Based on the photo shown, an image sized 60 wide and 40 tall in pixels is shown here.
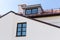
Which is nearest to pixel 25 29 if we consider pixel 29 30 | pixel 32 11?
pixel 29 30

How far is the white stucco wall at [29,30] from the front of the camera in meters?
15.3

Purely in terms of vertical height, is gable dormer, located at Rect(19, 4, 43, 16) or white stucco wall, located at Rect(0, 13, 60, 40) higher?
gable dormer, located at Rect(19, 4, 43, 16)

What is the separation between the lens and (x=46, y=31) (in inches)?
608

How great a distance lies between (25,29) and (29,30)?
0.44m

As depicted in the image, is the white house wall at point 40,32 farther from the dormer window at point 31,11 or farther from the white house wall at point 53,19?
the dormer window at point 31,11

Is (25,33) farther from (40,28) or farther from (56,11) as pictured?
(56,11)

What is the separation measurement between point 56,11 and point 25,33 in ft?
20.2

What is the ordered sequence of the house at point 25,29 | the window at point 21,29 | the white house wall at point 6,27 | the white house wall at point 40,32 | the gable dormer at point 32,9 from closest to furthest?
the white house wall at point 40,32
the house at point 25,29
the white house wall at point 6,27
the window at point 21,29
the gable dormer at point 32,9

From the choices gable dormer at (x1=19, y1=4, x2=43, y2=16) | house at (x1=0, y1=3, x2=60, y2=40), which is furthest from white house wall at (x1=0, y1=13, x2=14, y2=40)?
gable dormer at (x1=19, y1=4, x2=43, y2=16)

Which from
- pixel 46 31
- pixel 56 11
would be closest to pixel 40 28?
pixel 46 31

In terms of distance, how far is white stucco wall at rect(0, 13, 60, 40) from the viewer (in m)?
15.3

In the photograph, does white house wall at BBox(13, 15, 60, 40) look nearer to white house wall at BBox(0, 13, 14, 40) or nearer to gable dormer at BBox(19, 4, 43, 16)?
white house wall at BBox(0, 13, 14, 40)

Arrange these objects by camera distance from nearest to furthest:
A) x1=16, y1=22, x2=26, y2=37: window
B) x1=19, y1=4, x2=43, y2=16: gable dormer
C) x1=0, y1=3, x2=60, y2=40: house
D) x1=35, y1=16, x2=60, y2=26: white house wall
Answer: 1. x1=0, y1=3, x2=60, y2=40: house
2. x1=16, y1=22, x2=26, y2=37: window
3. x1=35, y1=16, x2=60, y2=26: white house wall
4. x1=19, y1=4, x2=43, y2=16: gable dormer

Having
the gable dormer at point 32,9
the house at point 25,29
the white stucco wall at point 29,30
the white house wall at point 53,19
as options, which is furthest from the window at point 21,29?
the gable dormer at point 32,9
